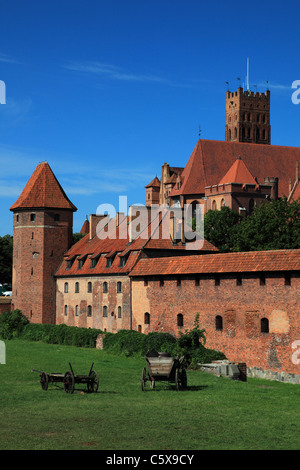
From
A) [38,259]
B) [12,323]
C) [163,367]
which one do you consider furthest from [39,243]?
[163,367]

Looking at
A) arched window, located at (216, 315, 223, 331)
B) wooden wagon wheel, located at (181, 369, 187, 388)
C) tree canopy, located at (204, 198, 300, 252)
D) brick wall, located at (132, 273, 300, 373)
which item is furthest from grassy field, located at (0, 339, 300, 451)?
tree canopy, located at (204, 198, 300, 252)

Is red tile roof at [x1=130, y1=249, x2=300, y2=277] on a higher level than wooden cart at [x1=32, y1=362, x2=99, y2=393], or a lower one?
higher

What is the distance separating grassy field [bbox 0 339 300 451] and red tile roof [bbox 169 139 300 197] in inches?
2091

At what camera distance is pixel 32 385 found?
993 inches

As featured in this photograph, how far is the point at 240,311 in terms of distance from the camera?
3562 cm

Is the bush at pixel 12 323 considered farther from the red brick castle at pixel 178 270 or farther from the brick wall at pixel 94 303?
the brick wall at pixel 94 303

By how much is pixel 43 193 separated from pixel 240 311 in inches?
1185

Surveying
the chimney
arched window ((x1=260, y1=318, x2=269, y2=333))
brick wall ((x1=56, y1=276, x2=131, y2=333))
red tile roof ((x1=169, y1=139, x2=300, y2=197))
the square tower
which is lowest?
arched window ((x1=260, y1=318, x2=269, y2=333))

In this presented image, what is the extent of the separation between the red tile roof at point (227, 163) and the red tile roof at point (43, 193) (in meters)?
21.6

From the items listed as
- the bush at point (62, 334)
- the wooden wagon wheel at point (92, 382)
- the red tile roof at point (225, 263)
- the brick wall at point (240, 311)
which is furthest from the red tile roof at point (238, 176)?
the wooden wagon wheel at point (92, 382)

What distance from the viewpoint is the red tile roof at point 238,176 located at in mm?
74125

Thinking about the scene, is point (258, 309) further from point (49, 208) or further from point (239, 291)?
point (49, 208)

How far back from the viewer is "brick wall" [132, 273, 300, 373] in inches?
1300

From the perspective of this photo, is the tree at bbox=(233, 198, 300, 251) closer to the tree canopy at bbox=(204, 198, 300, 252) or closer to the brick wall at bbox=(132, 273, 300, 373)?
the tree canopy at bbox=(204, 198, 300, 252)
